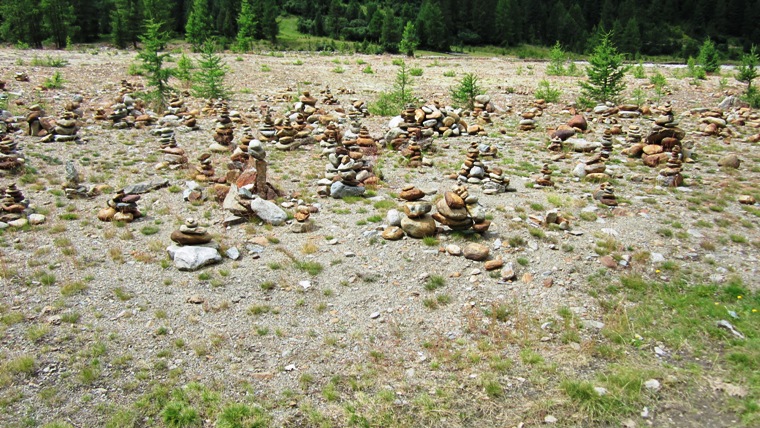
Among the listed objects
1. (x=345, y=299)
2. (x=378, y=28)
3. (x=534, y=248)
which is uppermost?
(x=378, y=28)

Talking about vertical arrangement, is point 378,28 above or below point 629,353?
above

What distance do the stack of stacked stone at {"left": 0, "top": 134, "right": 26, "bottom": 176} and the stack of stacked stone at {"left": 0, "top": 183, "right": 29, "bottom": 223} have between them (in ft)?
8.96

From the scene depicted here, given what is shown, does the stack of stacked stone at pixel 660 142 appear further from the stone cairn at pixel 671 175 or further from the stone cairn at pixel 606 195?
the stone cairn at pixel 606 195

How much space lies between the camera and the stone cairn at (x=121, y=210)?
12000mm

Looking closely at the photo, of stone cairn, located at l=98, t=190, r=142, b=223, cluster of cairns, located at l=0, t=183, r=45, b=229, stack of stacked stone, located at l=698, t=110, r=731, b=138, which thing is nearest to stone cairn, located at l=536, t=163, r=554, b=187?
stack of stacked stone, located at l=698, t=110, r=731, b=138

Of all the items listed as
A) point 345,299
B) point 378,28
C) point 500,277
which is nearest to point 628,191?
point 500,277

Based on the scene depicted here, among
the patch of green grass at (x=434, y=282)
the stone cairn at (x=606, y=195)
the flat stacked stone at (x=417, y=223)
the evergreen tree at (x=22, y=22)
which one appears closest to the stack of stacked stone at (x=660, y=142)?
the stone cairn at (x=606, y=195)

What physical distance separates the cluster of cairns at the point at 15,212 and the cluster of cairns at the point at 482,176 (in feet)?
35.4

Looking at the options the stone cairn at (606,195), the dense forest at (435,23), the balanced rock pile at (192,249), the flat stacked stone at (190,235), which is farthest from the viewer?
the dense forest at (435,23)

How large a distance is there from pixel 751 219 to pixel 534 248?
18.5 feet

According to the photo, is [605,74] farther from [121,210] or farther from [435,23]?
[435,23]

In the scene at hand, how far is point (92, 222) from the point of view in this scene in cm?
1202

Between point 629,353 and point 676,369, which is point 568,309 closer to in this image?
point 629,353

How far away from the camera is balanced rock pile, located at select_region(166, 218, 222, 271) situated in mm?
9984
